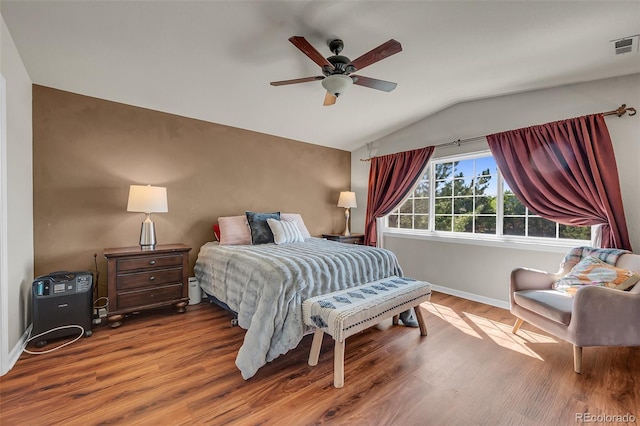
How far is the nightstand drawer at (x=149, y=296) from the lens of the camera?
2709mm

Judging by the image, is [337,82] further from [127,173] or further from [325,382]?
[127,173]

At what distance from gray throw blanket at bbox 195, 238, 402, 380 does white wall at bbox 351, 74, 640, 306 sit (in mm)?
1438

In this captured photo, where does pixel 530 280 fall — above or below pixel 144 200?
below

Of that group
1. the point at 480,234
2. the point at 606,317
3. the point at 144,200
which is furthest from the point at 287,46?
the point at 480,234

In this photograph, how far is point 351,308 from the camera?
1.96 meters

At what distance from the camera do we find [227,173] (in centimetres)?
386

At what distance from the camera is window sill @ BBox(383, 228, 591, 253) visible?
301cm

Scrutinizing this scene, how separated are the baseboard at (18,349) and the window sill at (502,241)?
443 centimetres

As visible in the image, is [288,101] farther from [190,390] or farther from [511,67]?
[190,390]

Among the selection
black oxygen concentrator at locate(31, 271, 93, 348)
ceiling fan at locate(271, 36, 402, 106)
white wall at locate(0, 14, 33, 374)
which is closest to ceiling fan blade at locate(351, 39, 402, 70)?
ceiling fan at locate(271, 36, 402, 106)

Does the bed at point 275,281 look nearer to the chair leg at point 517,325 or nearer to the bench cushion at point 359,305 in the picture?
the bench cushion at point 359,305

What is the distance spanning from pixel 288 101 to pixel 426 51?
5.26ft

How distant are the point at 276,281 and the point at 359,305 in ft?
2.12

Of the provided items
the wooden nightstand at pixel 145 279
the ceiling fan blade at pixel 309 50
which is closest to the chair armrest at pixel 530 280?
the ceiling fan blade at pixel 309 50
